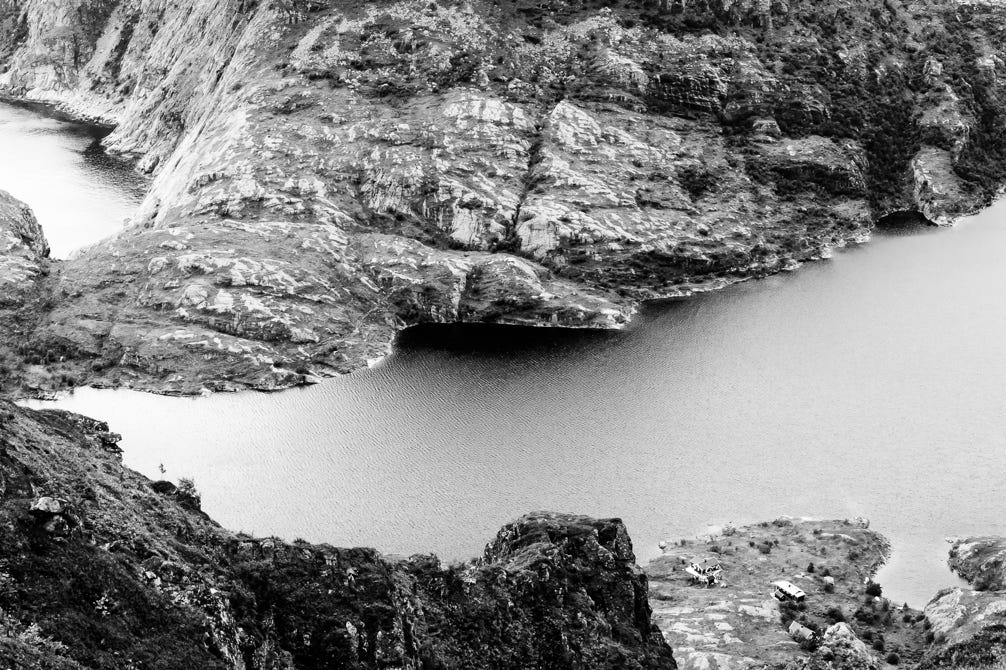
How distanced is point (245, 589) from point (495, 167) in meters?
90.9

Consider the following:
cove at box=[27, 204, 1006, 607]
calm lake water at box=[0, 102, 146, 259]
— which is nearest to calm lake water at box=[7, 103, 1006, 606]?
cove at box=[27, 204, 1006, 607]

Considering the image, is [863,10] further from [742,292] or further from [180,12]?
[180,12]

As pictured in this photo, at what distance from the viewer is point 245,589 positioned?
4112 cm

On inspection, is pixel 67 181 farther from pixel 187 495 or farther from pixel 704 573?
pixel 187 495

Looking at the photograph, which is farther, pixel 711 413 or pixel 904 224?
pixel 904 224

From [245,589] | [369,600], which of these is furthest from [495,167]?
[245,589]

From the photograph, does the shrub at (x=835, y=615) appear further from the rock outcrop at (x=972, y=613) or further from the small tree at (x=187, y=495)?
the small tree at (x=187, y=495)

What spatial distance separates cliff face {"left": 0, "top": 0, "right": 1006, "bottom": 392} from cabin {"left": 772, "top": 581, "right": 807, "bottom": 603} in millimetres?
48206

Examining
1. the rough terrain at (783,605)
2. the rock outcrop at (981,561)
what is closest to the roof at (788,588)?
the rough terrain at (783,605)

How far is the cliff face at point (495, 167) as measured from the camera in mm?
109125

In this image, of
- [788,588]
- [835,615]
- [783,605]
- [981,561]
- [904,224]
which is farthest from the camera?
[904,224]

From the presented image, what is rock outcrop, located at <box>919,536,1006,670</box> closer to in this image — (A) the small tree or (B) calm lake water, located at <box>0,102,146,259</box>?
(A) the small tree

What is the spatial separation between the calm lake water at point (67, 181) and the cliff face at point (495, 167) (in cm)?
845

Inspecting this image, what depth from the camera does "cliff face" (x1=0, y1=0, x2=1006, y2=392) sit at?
109m
